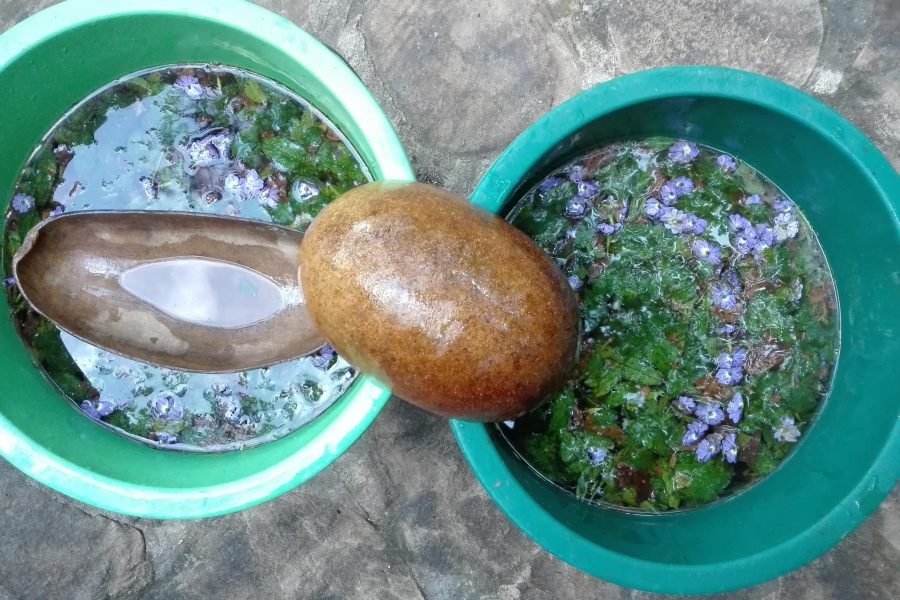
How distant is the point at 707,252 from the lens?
4.39ft

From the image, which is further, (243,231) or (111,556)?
(111,556)

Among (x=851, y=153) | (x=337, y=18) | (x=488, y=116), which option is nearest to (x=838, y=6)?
(x=851, y=153)

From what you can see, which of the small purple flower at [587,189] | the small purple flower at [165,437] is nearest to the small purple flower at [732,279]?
the small purple flower at [587,189]

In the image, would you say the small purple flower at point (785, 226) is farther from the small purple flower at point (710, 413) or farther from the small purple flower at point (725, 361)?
the small purple flower at point (710, 413)

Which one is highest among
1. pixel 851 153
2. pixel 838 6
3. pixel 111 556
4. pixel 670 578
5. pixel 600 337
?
pixel 838 6

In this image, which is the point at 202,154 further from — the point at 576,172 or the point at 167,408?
the point at 576,172

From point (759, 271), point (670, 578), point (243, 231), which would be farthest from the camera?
point (759, 271)

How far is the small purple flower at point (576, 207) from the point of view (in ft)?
4.35

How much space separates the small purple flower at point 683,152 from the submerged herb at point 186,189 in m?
0.64

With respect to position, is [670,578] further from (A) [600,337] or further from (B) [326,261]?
(B) [326,261]

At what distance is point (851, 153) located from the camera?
1057 millimetres

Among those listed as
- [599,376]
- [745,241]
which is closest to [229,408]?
[599,376]

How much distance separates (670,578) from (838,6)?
132cm

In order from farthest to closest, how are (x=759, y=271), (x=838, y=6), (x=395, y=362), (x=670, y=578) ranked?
(x=838, y=6), (x=759, y=271), (x=670, y=578), (x=395, y=362)
